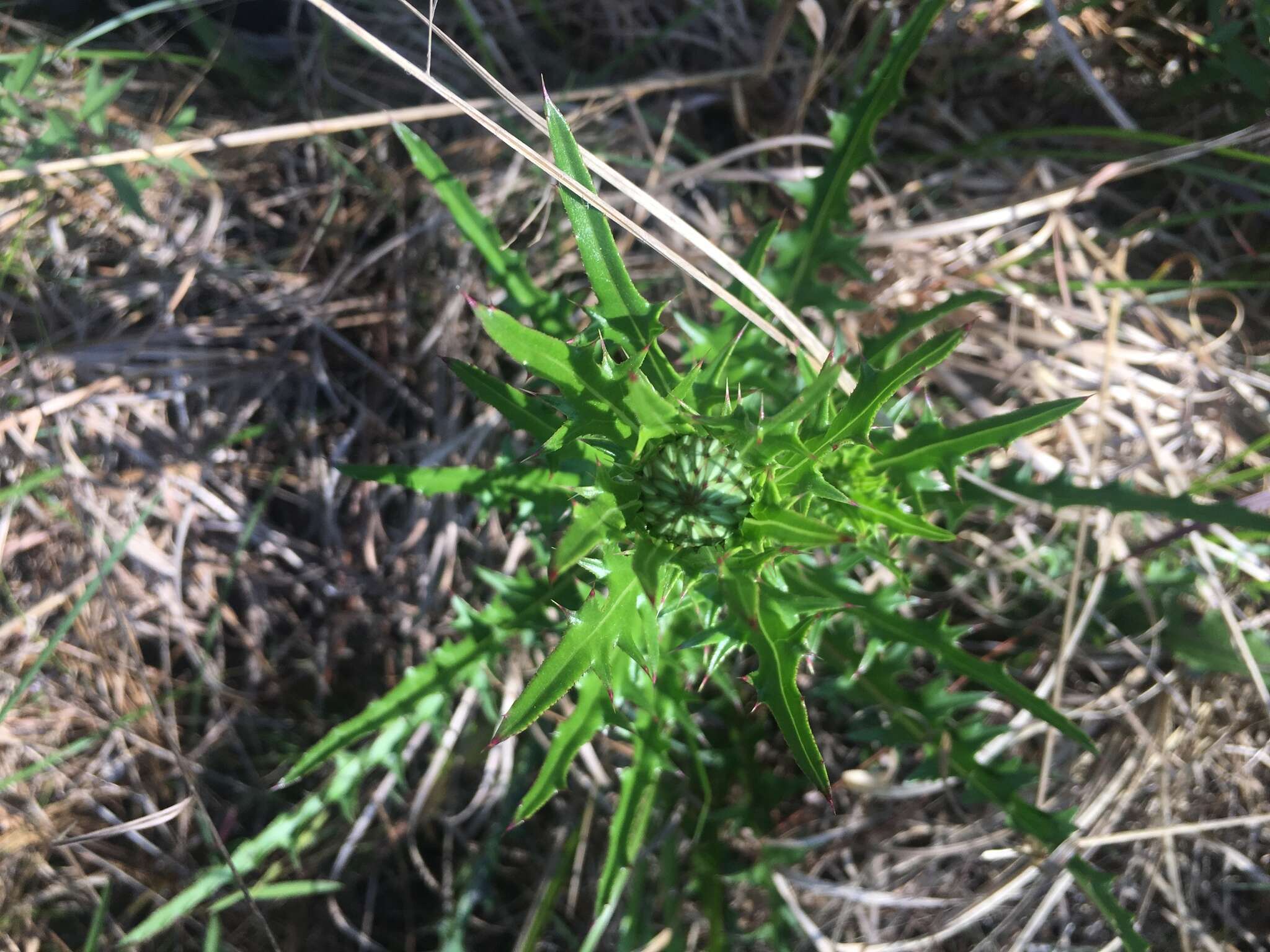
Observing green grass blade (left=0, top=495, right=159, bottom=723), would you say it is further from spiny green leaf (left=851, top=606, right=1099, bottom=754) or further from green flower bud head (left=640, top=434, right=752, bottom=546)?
spiny green leaf (left=851, top=606, right=1099, bottom=754)

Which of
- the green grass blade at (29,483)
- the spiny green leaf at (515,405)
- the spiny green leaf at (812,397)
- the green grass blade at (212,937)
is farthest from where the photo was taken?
the green grass blade at (29,483)

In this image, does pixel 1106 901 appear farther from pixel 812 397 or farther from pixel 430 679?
pixel 430 679

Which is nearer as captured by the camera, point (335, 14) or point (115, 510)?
point (335, 14)

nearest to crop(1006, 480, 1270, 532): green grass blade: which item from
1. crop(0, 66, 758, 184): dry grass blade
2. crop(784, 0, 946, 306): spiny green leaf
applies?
crop(784, 0, 946, 306): spiny green leaf

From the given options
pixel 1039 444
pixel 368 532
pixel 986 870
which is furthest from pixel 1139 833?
pixel 368 532

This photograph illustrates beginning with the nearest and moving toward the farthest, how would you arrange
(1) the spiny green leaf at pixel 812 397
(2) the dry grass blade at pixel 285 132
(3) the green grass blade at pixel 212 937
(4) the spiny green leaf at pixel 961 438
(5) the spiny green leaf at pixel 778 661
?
(1) the spiny green leaf at pixel 812 397
(5) the spiny green leaf at pixel 778 661
(4) the spiny green leaf at pixel 961 438
(2) the dry grass blade at pixel 285 132
(3) the green grass blade at pixel 212 937

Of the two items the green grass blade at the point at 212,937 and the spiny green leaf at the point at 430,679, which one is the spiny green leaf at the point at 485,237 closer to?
the spiny green leaf at the point at 430,679

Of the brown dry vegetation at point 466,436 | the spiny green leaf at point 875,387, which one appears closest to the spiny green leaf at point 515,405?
the spiny green leaf at point 875,387

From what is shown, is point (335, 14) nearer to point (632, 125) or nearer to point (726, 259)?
point (726, 259)
